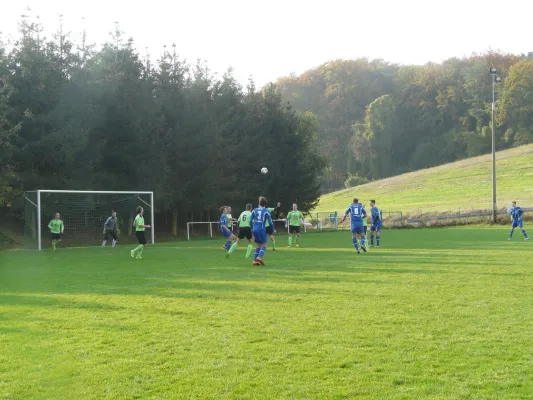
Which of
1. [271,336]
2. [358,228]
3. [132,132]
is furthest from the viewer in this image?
[132,132]

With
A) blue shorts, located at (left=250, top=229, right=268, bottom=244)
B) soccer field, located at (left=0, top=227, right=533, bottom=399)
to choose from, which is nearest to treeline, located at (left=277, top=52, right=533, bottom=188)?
blue shorts, located at (left=250, top=229, right=268, bottom=244)

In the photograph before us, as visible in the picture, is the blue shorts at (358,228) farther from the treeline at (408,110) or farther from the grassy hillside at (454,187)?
the treeline at (408,110)

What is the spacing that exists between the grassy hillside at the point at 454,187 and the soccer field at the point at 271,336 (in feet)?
158

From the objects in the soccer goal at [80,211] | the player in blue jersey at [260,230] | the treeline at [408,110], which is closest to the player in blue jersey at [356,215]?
the player in blue jersey at [260,230]

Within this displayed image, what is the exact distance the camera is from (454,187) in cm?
7706

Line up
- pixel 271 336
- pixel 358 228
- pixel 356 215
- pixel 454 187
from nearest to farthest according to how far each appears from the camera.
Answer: pixel 271 336 → pixel 356 215 → pixel 358 228 → pixel 454 187

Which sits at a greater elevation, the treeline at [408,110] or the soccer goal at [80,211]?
the treeline at [408,110]

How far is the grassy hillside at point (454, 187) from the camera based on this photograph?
2618 inches

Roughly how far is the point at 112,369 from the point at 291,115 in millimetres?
49935

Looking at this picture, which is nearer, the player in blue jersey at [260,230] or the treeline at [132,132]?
the player in blue jersey at [260,230]

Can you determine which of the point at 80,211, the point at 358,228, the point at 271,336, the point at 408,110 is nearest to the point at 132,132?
the point at 80,211

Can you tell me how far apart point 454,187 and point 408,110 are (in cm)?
2669

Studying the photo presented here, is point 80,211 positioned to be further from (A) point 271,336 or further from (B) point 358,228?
(A) point 271,336

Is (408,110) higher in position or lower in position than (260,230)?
higher
